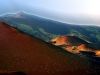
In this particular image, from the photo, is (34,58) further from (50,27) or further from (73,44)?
(50,27)

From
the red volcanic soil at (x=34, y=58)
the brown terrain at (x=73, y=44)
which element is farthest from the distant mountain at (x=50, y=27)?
the red volcanic soil at (x=34, y=58)

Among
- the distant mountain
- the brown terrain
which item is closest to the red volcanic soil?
the brown terrain

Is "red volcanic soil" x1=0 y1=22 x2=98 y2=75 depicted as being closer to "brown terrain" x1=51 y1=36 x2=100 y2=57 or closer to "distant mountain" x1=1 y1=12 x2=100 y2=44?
"brown terrain" x1=51 y1=36 x2=100 y2=57

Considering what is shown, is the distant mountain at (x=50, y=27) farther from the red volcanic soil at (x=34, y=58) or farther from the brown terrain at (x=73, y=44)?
the red volcanic soil at (x=34, y=58)

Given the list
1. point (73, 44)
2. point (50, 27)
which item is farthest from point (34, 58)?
point (50, 27)

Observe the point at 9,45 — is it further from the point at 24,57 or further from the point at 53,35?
the point at 53,35

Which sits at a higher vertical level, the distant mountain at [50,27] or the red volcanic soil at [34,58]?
the distant mountain at [50,27]
